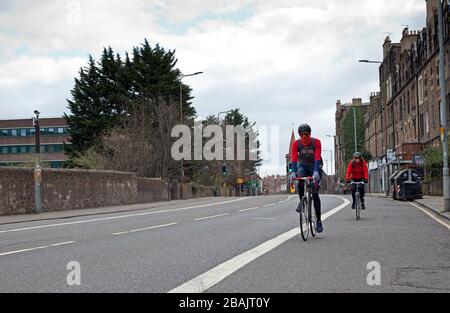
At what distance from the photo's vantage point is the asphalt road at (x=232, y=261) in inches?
236

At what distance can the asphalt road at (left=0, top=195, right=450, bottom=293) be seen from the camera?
600 cm

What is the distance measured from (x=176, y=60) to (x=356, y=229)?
50187mm

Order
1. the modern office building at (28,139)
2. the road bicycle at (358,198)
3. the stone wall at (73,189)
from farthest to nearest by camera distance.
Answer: the modern office building at (28,139) < the stone wall at (73,189) < the road bicycle at (358,198)

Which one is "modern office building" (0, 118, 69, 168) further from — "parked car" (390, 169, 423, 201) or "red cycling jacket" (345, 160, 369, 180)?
"red cycling jacket" (345, 160, 369, 180)

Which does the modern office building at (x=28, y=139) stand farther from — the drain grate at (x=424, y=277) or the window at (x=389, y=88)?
the drain grate at (x=424, y=277)

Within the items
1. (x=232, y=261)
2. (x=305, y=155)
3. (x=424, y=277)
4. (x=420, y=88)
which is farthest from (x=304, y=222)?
(x=420, y=88)

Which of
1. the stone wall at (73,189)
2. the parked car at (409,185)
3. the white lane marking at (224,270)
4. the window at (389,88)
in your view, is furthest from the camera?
the window at (389,88)

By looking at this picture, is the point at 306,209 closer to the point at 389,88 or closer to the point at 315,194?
the point at 315,194

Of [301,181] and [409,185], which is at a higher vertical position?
[301,181]

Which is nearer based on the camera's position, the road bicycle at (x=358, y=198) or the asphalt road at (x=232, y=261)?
the asphalt road at (x=232, y=261)

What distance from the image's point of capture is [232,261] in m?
7.62

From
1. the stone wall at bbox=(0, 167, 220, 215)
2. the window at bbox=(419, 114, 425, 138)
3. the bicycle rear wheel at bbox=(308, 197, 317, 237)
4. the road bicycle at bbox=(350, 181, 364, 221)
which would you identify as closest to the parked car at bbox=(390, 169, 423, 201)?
the stone wall at bbox=(0, 167, 220, 215)

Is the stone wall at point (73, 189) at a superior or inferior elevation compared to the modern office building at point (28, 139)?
inferior

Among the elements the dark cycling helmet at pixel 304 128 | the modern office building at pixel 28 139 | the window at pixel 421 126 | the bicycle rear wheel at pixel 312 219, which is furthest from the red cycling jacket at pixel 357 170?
the modern office building at pixel 28 139
